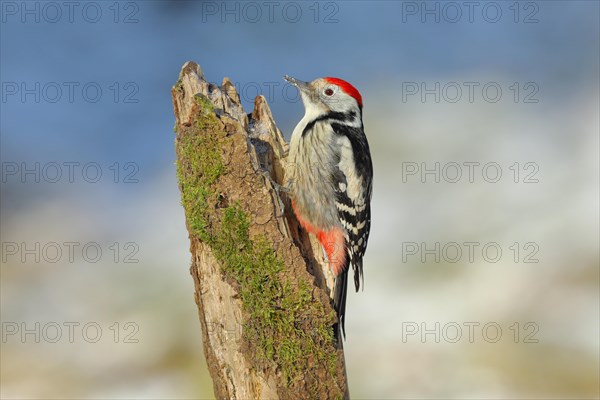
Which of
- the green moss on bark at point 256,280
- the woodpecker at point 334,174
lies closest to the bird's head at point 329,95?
the woodpecker at point 334,174

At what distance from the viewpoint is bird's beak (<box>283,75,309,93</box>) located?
4.53 metres

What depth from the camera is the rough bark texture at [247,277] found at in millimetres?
3406

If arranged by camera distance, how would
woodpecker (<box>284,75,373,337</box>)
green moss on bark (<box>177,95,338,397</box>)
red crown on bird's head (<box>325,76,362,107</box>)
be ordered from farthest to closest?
red crown on bird's head (<box>325,76,362,107</box>)
woodpecker (<box>284,75,373,337</box>)
green moss on bark (<box>177,95,338,397</box>)

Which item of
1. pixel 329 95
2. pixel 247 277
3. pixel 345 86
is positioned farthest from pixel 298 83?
pixel 247 277

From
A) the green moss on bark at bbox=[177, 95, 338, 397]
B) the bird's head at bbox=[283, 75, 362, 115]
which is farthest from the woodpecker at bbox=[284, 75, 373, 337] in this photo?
the green moss on bark at bbox=[177, 95, 338, 397]

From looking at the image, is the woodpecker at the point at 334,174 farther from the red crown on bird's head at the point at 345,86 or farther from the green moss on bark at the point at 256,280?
the green moss on bark at the point at 256,280

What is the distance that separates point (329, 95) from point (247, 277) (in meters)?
1.74

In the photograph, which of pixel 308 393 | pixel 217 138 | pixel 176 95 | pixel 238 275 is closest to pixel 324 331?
pixel 308 393

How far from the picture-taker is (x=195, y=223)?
350 centimetres

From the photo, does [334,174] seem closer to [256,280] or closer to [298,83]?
[298,83]

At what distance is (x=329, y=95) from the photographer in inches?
177

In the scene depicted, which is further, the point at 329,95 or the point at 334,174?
the point at 329,95

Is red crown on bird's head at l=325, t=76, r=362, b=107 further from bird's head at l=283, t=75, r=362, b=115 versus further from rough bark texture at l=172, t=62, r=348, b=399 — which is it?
rough bark texture at l=172, t=62, r=348, b=399

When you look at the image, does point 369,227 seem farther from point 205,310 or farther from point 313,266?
point 205,310
